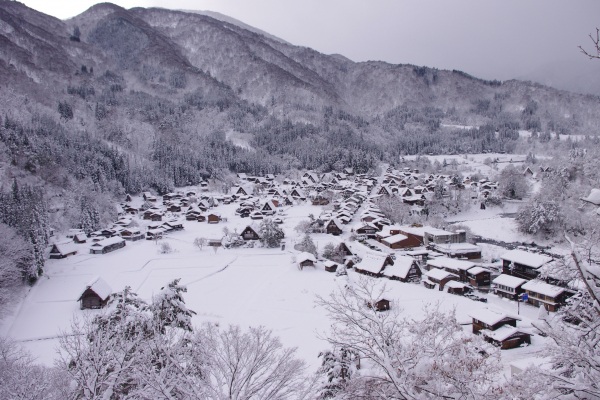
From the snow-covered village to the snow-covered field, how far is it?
0.22 m

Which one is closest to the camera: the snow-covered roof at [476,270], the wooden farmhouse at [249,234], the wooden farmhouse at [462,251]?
the snow-covered roof at [476,270]

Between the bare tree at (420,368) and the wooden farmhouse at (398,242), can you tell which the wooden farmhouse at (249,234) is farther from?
the bare tree at (420,368)

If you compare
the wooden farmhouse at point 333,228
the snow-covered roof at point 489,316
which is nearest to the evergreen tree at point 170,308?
the snow-covered roof at point 489,316

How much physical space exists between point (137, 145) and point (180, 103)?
6576cm

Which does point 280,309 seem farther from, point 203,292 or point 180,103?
point 180,103

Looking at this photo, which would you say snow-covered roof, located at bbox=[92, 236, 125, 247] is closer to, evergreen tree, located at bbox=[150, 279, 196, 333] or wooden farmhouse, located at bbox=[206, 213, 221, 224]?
wooden farmhouse, located at bbox=[206, 213, 221, 224]

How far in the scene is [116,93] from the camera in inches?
6112

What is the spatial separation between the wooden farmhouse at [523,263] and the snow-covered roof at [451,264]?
3.67 meters

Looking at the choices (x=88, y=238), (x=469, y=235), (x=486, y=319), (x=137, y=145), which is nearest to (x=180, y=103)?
(x=137, y=145)

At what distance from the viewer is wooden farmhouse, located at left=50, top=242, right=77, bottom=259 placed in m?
39.4

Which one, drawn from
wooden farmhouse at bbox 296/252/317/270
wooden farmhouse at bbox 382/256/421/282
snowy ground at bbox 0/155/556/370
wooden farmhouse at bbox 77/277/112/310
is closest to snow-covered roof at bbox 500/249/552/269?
snowy ground at bbox 0/155/556/370

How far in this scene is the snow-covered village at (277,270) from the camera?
5.89 m

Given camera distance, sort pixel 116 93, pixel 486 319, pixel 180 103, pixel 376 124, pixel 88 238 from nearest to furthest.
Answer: pixel 486 319 < pixel 88 238 < pixel 116 93 < pixel 180 103 < pixel 376 124

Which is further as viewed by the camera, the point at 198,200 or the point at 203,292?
the point at 198,200
